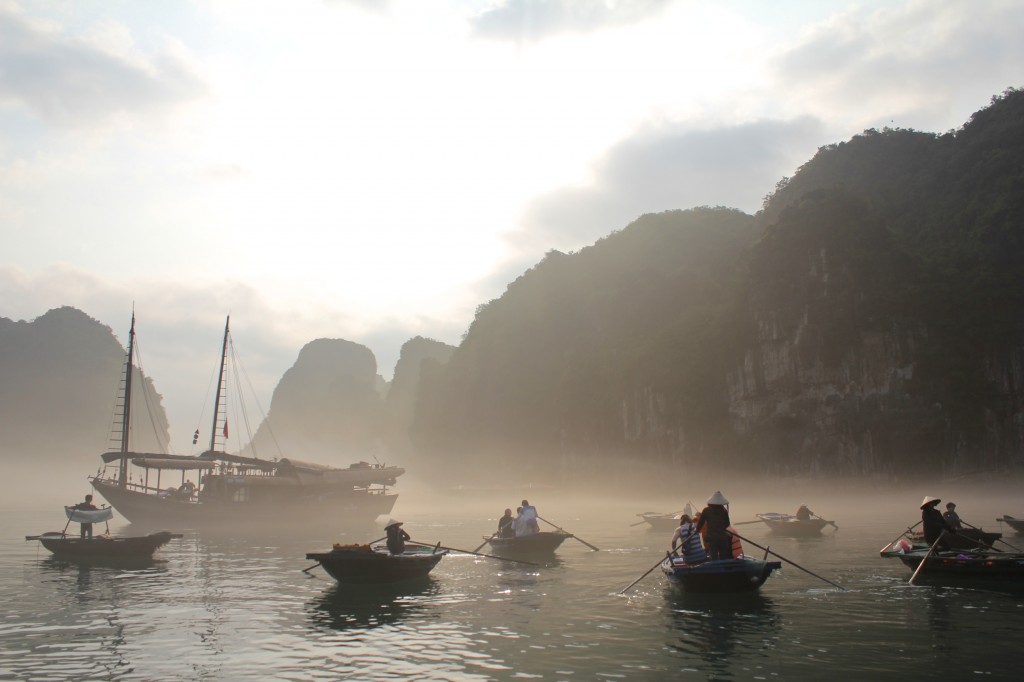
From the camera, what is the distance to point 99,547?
23.9 meters

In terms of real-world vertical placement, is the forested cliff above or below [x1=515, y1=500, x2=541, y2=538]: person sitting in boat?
above

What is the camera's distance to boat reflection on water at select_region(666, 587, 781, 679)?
11.8 meters

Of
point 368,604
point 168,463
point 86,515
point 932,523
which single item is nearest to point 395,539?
point 368,604

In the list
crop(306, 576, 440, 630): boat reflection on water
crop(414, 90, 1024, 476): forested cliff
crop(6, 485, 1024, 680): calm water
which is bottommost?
crop(306, 576, 440, 630): boat reflection on water

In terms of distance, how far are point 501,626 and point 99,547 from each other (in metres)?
16.4

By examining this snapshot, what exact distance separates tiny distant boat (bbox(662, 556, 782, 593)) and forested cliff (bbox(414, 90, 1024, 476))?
163 ft

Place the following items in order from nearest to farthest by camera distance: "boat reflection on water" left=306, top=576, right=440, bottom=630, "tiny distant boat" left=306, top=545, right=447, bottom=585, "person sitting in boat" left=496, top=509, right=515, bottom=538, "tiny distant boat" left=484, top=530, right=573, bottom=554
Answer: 1. "boat reflection on water" left=306, top=576, right=440, bottom=630
2. "tiny distant boat" left=306, top=545, right=447, bottom=585
3. "tiny distant boat" left=484, top=530, right=573, bottom=554
4. "person sitting in boat" left=496, top=509, right=515, bottom=538

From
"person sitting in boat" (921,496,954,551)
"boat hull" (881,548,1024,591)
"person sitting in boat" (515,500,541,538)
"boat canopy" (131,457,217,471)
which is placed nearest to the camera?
"boat hull" (881,548,1024,591)

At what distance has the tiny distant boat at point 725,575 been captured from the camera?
632 inches

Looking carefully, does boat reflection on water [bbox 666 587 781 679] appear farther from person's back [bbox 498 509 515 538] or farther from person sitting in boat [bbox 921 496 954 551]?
person's back [bbox 498 509 515 538]

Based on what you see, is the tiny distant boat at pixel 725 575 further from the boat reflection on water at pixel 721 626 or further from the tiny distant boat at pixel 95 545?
the tiny distant boat at pixel 95 545

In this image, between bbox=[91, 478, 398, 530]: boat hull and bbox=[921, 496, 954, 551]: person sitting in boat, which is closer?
bbox=[921, 496, 954, 551]: person sitting in boat

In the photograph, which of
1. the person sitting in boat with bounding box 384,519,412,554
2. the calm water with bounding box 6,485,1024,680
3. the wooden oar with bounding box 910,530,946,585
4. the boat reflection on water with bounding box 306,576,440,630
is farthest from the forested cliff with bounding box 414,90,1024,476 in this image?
the boat reflection on water with bounding box 306,576,440,630

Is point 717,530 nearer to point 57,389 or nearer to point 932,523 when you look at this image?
point 932,523
